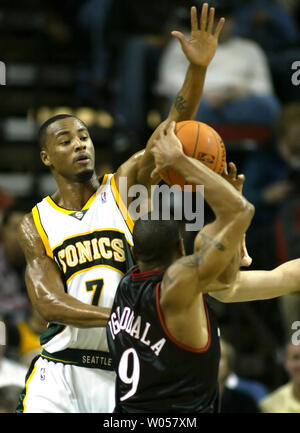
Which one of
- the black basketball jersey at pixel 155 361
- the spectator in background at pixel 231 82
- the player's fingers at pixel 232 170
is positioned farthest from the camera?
the spectator in background at pixel 231 82

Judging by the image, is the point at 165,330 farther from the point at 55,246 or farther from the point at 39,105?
the point at 39,105

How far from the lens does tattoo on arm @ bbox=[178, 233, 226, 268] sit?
3.84 meters

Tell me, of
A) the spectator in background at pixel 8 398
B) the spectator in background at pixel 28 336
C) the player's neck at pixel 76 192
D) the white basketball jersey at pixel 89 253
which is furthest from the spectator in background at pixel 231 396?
the player's neck at pixel 76 192

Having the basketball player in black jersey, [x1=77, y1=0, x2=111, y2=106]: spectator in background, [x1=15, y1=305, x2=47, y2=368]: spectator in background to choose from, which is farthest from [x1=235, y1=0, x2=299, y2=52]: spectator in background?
the basketball player in black jersey

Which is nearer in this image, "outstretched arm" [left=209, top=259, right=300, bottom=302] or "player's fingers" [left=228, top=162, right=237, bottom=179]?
"player's fingers" [left=228, top=162, right=237, bottom=179]

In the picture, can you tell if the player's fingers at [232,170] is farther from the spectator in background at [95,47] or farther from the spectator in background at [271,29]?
the spectator in background at [271,29]

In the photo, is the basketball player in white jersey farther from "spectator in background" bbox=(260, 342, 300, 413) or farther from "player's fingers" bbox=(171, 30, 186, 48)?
"spectator in background" bbox=(260, 342, 300, 413)

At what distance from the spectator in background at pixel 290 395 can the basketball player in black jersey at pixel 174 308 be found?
2.70 metres

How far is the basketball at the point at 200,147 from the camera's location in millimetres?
4352

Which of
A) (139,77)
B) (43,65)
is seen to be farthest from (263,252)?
(43,65)

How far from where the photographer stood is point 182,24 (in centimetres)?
958

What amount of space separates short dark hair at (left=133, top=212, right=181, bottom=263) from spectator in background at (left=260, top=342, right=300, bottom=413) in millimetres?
3024

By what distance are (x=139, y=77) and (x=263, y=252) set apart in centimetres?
233

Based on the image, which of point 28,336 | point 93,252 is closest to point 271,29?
point 28,336
